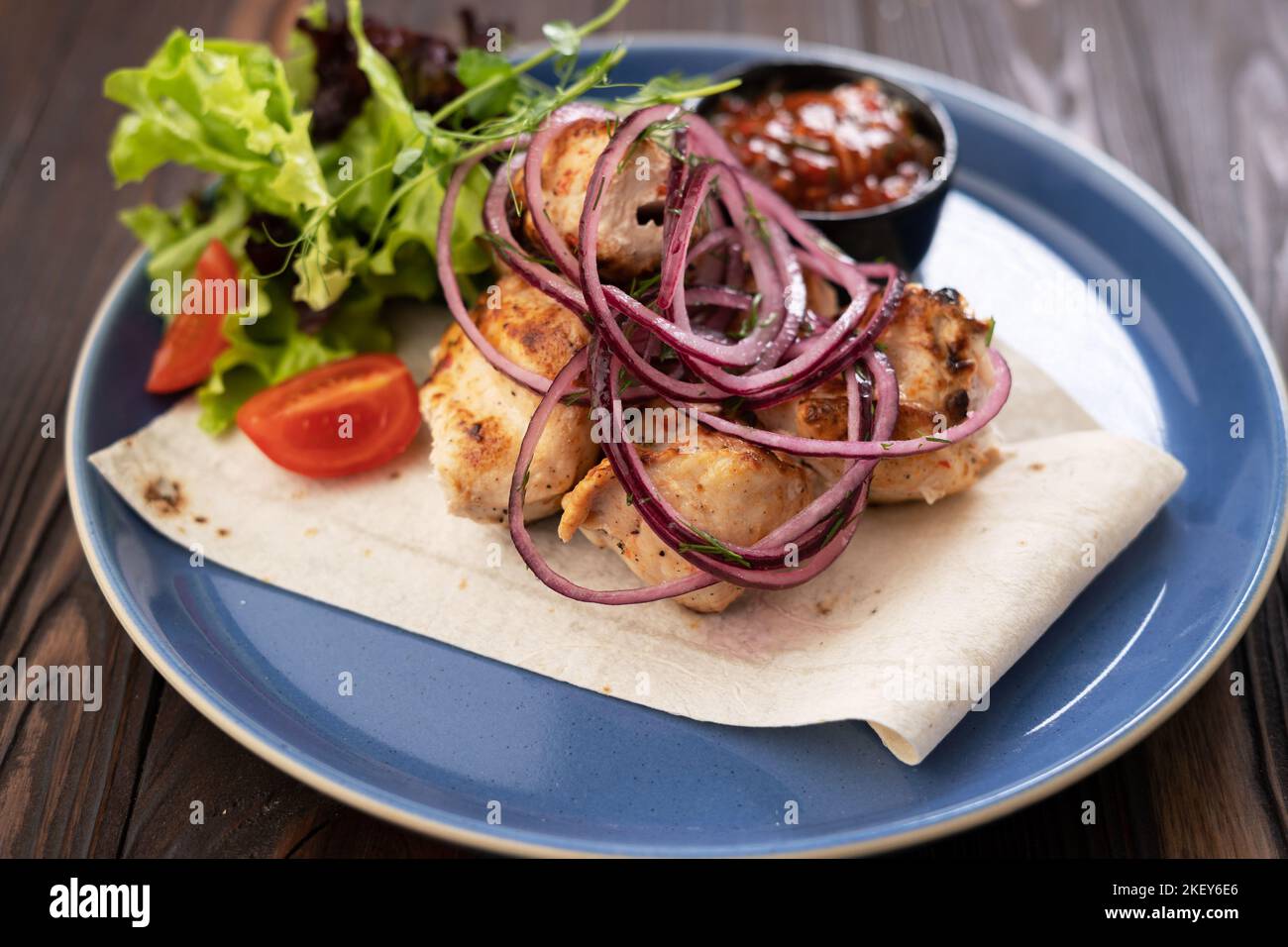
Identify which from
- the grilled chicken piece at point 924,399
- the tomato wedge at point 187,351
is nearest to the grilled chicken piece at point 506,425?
the grilled chicken piece at point 924,399

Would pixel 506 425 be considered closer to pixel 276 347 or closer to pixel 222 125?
pixel 276 347

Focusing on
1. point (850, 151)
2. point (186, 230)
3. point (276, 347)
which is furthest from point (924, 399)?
point (186, 230)

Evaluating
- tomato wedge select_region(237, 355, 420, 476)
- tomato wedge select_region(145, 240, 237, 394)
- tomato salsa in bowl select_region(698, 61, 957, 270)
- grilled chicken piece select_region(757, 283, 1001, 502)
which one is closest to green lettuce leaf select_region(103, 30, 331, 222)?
tomato wedge select_region(145, 240, 237, 394)

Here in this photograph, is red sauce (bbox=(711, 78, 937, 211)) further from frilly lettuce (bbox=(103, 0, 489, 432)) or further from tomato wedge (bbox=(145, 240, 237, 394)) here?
tomato wedge (bbox=(145, 240, 237, 394))

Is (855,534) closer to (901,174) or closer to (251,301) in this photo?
(901,174)

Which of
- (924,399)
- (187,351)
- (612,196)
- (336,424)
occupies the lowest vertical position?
(924,399)

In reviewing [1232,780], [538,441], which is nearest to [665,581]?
[538,441]

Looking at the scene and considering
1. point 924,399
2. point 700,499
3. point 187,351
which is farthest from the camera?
point 187,351

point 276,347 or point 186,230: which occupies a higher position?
point 186,230
